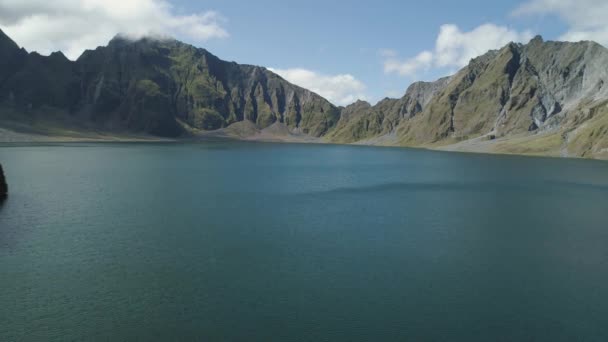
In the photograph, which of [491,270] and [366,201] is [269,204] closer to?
[366,201]

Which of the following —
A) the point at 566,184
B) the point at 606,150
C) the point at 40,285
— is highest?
the point at 606,150

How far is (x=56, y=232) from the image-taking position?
57.0 metres

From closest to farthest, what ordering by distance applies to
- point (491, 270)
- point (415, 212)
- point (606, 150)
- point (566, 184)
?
point (491, 270), point (415, 212), point (566, 184), point (606, 150)

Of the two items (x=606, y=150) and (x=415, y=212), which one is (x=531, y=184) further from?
(x=606, y=150)

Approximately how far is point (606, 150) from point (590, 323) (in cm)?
20640

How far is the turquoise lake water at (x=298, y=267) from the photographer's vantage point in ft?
106

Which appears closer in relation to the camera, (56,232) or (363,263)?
(363,263)

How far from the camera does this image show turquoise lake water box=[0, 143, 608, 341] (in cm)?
3225

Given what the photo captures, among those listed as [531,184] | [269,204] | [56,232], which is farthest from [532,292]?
[531,184]

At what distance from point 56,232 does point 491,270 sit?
55655 millimetres

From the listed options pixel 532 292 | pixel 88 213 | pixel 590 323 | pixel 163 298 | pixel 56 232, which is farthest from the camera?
pixel 88 213

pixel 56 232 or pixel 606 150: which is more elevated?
pixel 606 150

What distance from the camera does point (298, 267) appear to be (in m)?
45.3

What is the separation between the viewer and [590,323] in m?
33.6
